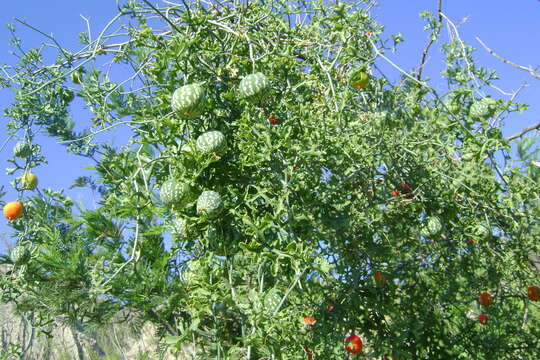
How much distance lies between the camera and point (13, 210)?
2.25m

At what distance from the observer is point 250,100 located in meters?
1.42

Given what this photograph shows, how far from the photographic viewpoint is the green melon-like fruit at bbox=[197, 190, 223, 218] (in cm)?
132

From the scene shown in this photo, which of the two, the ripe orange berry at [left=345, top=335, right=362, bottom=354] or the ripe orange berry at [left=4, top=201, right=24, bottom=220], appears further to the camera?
the ripe orange berry at [left=4, top=201, right=24, bottom=220]

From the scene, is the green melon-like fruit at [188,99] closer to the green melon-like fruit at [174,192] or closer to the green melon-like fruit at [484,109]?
the green melon-like fruit at [174,192]

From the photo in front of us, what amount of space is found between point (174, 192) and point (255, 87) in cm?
38

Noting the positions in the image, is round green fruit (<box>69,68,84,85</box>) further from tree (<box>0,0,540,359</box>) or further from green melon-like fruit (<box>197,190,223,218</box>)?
green melon-like fruit (<box>197,190,223,218</box>)

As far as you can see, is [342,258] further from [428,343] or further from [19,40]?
[19,40]

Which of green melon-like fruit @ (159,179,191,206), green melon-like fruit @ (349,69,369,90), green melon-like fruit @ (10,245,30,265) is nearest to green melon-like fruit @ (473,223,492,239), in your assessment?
green melon-like fruit @ (349,69,369,90)

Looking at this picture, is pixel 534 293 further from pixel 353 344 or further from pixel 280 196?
pixel 280 196

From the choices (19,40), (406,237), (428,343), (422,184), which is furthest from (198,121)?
(428,343)

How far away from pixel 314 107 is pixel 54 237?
1.26 meters

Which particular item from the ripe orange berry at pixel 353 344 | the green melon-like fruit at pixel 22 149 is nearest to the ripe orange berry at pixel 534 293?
the ripe orange berry at pixel 353 344

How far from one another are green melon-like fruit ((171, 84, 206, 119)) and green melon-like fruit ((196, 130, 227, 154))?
0.28ft

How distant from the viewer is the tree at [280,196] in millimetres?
1380
